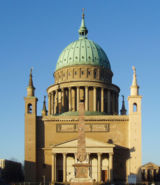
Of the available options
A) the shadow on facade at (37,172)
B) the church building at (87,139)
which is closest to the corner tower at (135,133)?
the church building at (87,139)

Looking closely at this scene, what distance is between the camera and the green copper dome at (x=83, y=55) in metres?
86.5

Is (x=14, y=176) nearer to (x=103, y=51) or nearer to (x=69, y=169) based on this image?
(x=69, y=169)

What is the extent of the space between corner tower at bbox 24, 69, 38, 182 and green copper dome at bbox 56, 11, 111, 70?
13623 mm

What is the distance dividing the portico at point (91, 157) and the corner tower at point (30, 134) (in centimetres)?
428

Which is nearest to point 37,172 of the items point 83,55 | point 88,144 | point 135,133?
point 88,144

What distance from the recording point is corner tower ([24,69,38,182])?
7031cm

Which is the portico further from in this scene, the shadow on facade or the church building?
the shadow on facade

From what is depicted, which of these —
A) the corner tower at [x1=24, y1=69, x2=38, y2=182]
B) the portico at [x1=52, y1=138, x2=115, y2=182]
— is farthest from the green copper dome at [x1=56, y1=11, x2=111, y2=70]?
the portico at [x1=52, y1=138, x2=115, y2=182]

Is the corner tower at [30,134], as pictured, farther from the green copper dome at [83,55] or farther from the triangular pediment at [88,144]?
the green copper dome at [83,55]

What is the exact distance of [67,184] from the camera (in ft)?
211

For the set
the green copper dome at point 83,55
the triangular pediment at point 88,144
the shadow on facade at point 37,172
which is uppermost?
the green copper dome at point 83,55

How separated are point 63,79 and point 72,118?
15425mm

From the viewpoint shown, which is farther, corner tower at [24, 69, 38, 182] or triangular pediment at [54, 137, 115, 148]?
corner tower at [24, 69, 38, 182]

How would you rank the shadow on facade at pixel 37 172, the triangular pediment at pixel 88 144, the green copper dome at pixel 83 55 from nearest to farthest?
the triangular pediment at pixel 88 144
the shadow on facade at pixel 37 172
the green copper dome at pixel 83 55
